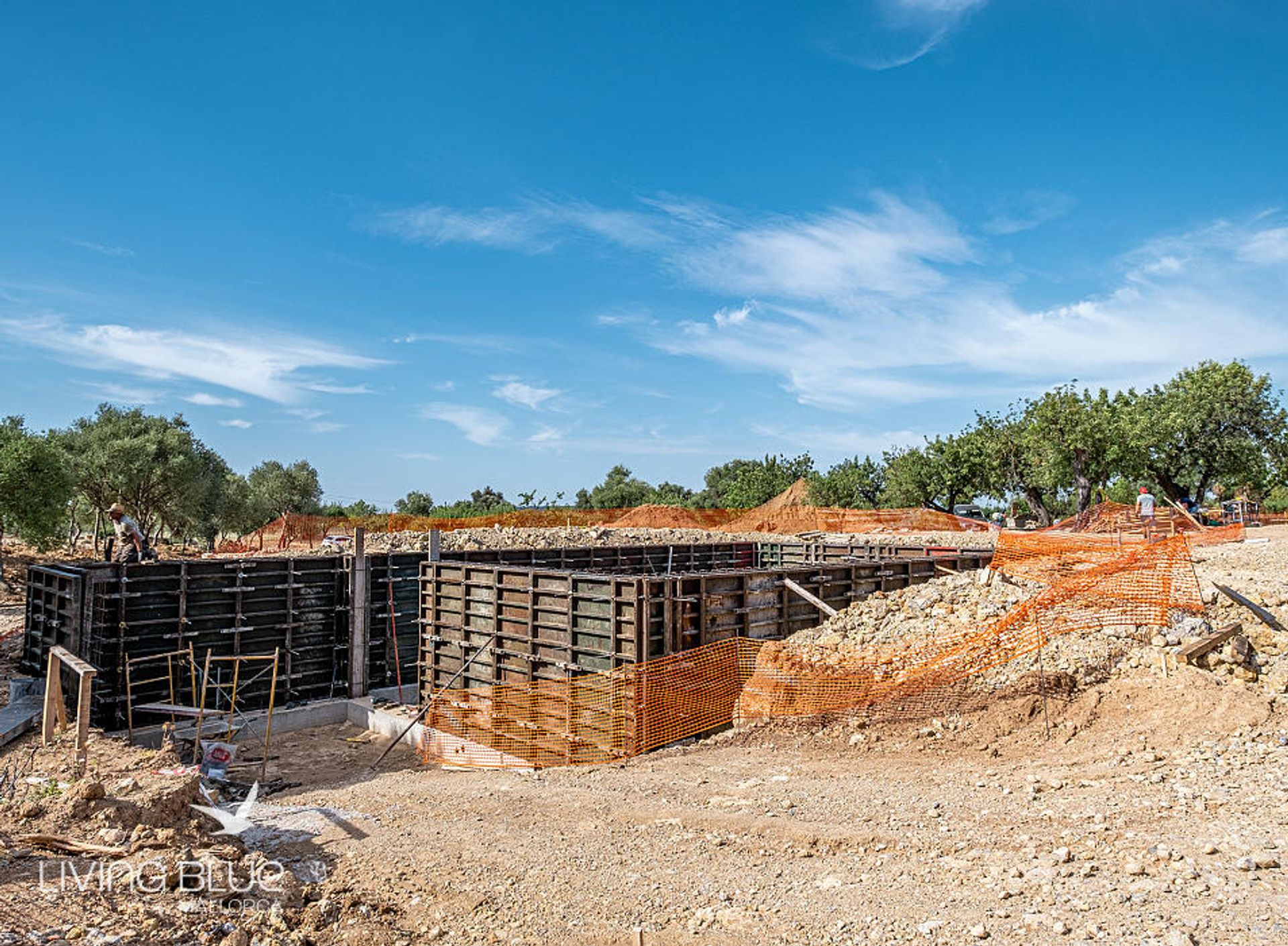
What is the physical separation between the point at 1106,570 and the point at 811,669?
5430 mm

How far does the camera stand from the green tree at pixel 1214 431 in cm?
4072

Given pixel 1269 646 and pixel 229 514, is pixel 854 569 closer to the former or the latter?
pixel 1269 646

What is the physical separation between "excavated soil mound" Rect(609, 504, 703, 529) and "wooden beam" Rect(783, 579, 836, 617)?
34.3 m

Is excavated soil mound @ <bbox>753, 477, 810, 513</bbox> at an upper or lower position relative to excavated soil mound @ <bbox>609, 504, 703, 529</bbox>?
upper

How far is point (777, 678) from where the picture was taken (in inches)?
483

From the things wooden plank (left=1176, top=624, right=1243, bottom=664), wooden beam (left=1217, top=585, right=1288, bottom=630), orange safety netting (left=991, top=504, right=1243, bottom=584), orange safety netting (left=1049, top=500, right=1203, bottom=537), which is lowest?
wooden plank (left=1176, top=624, right=1243, bottom=664)

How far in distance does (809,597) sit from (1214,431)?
126 ft

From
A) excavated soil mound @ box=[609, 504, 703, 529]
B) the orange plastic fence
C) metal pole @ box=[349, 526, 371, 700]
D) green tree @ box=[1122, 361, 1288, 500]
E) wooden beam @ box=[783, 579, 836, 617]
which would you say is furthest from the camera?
excavated soil mound @ box=[609, 504, 703, 529]

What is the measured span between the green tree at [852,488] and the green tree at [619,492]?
25.2 m

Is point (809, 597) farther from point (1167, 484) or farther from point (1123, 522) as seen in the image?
point (1167, 484)

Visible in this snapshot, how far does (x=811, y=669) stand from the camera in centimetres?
1230

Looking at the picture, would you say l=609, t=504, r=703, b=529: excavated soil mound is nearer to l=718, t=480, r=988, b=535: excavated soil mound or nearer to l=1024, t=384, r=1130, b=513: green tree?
l=718, t=480, r=988, b=535: excavated soil mound

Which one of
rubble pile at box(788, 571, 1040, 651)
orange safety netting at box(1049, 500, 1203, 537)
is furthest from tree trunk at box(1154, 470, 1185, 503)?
rubble pile at box(788, 571, 1040, 651)

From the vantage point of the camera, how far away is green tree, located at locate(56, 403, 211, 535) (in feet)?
137
